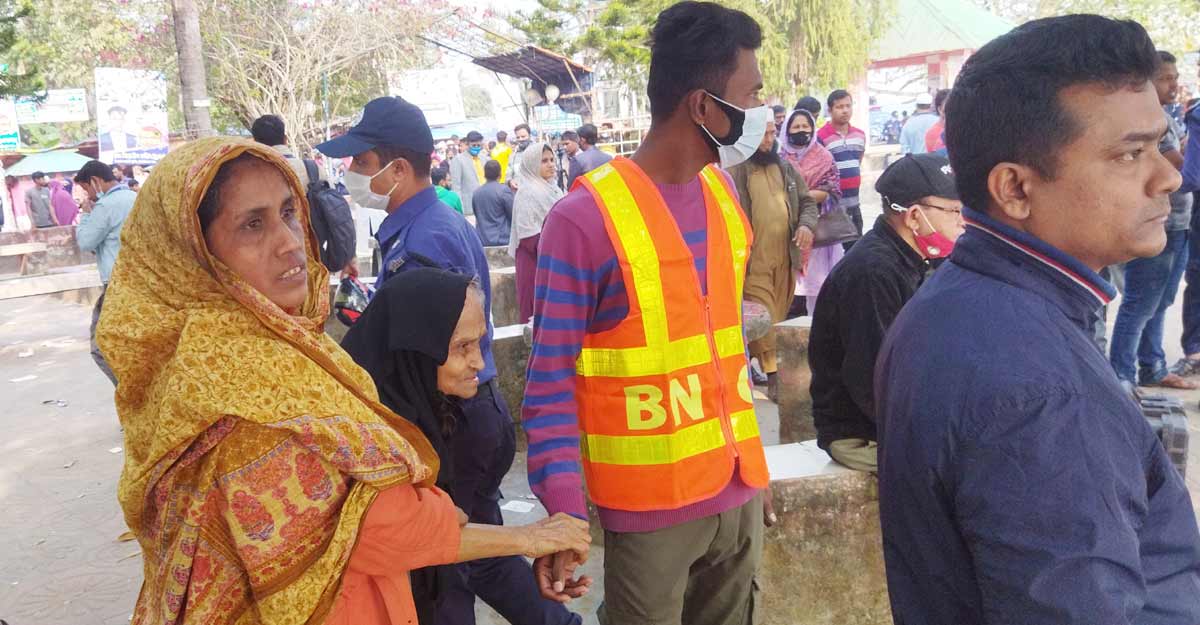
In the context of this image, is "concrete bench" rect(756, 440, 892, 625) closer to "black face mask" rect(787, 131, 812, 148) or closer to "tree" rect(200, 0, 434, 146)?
"black face mask" rect(787, 131, 812, 148)

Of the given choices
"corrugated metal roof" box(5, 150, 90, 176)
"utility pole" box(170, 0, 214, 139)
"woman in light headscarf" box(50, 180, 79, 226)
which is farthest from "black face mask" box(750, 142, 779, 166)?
"corrugated metal roof" box(5, 150, 90, 176)

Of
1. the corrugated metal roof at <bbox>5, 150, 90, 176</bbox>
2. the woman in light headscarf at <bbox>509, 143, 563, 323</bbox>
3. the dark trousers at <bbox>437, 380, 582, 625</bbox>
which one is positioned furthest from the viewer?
the corrugated metal roof at <bbox>5, 150, 90, 176</bbox>

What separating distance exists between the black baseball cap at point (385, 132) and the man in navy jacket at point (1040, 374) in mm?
2450

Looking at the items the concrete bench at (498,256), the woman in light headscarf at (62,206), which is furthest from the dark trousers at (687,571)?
the woman in light headscarf at (62,206)

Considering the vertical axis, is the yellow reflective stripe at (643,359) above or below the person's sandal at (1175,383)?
above

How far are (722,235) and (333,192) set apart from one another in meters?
3.61

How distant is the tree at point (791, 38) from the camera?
2220 centimetres

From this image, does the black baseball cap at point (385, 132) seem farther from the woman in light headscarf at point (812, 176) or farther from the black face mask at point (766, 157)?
the woman in light headscarf at point (812, 176)

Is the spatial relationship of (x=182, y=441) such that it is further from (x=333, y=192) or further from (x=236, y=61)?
(x=236, y=61)

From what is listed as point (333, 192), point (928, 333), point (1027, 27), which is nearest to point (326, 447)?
point (928, 333)

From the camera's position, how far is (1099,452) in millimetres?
1005

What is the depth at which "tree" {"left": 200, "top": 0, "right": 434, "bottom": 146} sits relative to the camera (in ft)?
50.9

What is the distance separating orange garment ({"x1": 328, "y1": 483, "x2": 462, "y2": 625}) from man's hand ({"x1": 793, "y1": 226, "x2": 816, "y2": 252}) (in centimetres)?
394

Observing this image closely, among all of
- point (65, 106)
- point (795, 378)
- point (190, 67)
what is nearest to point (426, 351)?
point (795, 378)
